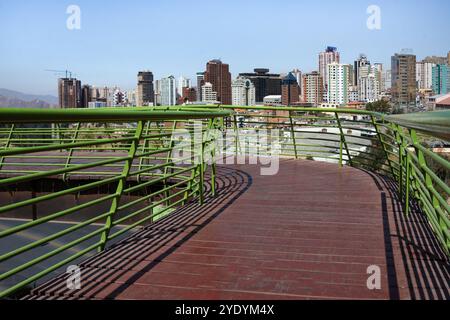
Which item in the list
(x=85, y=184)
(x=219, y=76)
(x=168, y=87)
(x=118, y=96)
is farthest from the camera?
(x=118, y=96)

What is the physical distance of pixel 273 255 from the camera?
3.84 m

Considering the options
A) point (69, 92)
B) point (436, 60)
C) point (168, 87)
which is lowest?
point (69, 92)

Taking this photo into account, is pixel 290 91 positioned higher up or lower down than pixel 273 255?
higher up

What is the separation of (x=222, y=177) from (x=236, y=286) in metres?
5.09

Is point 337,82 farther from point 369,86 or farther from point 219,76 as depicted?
point 219,76

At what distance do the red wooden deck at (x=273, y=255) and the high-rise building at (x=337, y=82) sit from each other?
9318 cm

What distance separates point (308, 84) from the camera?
107875mm

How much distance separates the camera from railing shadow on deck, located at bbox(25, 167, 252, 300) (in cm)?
307

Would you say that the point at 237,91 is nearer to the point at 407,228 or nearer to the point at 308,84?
the point at 308,84

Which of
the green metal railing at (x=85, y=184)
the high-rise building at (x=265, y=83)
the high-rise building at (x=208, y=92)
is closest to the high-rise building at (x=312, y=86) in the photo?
the high-rise building at (x=265, y=83)

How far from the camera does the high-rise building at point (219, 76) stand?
93812mm

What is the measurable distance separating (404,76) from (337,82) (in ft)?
85.1

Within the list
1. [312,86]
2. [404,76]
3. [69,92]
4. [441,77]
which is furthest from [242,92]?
[69,92]

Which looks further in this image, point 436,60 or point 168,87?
point 436,60
